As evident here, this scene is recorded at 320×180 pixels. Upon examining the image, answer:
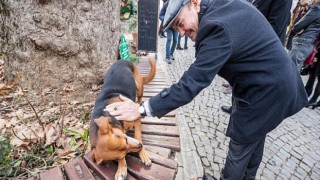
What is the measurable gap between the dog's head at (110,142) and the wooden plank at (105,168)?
14cm

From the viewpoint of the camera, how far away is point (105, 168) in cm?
192

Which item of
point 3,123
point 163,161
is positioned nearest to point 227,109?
point 163,161

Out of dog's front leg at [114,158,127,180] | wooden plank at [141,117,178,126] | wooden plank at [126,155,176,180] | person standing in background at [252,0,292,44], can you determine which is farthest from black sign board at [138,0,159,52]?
dog's front leg at [114,158,127,180]

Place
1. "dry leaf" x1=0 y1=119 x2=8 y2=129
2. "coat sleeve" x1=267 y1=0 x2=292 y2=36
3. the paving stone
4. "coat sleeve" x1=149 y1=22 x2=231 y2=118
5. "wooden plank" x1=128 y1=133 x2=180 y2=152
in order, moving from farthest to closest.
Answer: "coat sleeve" x1=267 y1=0 x2=292 y2=36 < the paving stone < "dry leaf" x1=0 y1=119 x2=8 y2=129 < "wooden plank" x1=128 y1=133 x2=180 y2=152 < "coat sleeve" x1=149 y1=22 x2=231 y2=118

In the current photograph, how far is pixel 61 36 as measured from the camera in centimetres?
283

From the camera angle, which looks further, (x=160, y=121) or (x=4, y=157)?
(x=160, y=121)

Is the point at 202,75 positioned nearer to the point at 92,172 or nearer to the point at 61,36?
the point at 92,172

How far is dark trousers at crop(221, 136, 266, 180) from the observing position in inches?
91.9

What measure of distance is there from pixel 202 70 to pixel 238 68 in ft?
1.19

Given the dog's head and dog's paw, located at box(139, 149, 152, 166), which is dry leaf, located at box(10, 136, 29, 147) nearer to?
the dog's head

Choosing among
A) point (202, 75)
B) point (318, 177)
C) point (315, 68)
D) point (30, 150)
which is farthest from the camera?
point (315, 68)

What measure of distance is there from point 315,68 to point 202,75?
4690mm

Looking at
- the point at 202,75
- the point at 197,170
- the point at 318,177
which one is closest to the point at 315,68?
the point at 318,177

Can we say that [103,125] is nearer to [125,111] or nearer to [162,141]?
[125,111]
